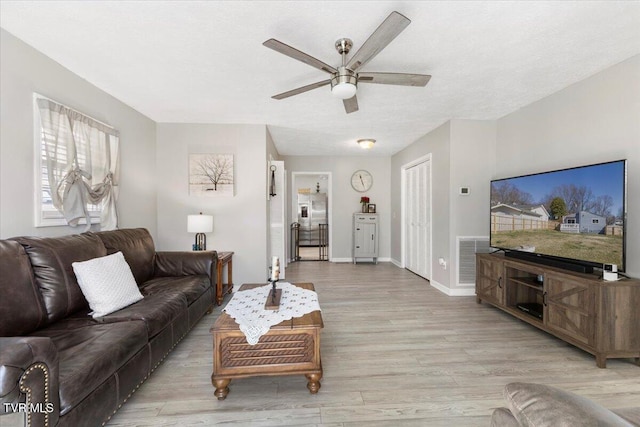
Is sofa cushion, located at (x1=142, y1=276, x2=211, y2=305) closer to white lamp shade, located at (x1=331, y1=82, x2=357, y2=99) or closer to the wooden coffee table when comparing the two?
the wooden coffee table

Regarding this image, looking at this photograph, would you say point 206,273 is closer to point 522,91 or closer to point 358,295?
point 358,295

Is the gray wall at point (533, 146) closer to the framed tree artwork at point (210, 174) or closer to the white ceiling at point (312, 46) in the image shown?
the white ceiling at point (312, 46)

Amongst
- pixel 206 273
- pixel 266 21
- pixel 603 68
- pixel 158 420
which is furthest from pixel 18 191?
pixel 603 68

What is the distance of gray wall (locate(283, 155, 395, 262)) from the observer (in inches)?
249

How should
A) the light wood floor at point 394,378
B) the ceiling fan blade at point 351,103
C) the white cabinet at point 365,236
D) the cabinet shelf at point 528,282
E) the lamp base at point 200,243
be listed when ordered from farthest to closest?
the white cabinet at point 365,236 → the lamp base at point 200,243 → the cabinet shelf at point 528,282 → the ceiling fan blade at point 351,103 → the light wood floor at point 394,378

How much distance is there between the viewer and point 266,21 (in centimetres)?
185

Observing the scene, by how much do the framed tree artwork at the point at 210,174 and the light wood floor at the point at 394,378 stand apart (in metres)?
1.77

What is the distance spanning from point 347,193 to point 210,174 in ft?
10.7

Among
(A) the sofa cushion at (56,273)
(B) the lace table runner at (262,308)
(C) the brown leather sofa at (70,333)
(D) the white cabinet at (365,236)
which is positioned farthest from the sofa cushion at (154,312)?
(D) the white cabinet at (365,236)

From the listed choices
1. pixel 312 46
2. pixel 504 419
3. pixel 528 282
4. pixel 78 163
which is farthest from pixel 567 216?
pixel 78 163

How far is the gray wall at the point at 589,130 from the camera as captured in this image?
2.27m

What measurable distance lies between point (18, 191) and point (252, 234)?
238 cm

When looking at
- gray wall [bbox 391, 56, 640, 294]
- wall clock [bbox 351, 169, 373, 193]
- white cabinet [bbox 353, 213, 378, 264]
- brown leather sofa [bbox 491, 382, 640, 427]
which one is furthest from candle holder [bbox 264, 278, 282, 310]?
wall clock [bbox 351, 169, 373, 193]

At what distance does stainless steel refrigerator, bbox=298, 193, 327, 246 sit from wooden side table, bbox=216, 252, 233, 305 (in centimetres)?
525
